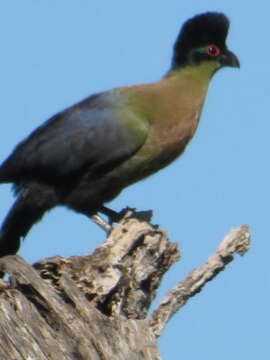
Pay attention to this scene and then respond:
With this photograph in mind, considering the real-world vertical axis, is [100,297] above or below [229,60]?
below

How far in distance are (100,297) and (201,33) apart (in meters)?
3.31

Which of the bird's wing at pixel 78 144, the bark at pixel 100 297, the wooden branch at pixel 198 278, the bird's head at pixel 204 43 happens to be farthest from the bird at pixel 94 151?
the wooden branch at pixel 198 278

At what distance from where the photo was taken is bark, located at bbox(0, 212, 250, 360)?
5.23 m

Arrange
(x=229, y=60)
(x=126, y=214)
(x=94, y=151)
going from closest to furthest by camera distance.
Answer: (x=126, y=214) → (x=94, y=151) → (x=229, y=60)

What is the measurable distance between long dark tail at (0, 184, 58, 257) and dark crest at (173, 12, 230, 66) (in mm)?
1754

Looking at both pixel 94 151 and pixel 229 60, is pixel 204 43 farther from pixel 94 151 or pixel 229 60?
pixel 94 151

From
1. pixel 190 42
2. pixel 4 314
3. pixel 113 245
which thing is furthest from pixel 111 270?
pixel 190 42

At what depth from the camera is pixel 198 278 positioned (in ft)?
19.2

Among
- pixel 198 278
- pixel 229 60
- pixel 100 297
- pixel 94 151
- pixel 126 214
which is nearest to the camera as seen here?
pixel 100 297

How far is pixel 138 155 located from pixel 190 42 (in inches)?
50.7

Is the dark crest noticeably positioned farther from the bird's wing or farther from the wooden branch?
the wooden branch

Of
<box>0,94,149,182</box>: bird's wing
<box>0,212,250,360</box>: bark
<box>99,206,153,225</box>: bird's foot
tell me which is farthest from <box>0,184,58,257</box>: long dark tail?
<box>0,212,250,360</box>: bark

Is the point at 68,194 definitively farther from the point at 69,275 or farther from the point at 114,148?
the point at 69,275

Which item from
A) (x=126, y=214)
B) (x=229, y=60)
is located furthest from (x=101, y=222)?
(x=229, y=60)
